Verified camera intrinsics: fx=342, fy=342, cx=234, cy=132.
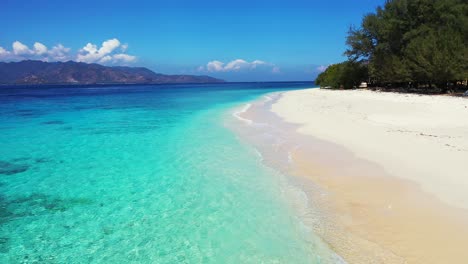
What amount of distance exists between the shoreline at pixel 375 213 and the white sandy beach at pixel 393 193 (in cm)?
1

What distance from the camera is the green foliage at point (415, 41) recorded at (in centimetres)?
3142

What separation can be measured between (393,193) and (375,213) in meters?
1.25

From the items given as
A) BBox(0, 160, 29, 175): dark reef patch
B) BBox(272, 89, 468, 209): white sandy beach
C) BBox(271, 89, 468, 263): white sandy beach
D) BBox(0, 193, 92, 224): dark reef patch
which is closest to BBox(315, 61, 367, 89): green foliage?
BBox(272, 89, 468, 209): white sandy beach

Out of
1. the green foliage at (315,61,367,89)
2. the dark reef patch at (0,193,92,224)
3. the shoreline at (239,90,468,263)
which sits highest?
the green foliage at (315,61,367,89)

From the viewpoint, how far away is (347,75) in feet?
187

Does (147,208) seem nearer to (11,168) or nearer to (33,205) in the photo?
(33,205)

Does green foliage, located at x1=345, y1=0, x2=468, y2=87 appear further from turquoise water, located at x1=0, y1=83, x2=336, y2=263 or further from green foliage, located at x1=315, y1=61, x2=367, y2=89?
turquoise water, located at x1=0, y1=83, x2=336, y2=263

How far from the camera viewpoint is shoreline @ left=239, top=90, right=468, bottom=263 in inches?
202

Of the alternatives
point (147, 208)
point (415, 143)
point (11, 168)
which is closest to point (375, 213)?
point (147, 208)

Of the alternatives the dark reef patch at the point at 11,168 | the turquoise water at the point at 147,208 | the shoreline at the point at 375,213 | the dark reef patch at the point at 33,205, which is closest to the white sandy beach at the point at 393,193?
the shoreline at the point at 375,213

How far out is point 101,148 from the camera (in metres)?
14.6

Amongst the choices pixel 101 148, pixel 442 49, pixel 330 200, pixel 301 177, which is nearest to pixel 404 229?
pixel 330 200

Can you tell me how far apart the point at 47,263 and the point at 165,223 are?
2.12 m

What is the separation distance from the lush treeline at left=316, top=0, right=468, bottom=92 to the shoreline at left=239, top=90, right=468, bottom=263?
27267mm
